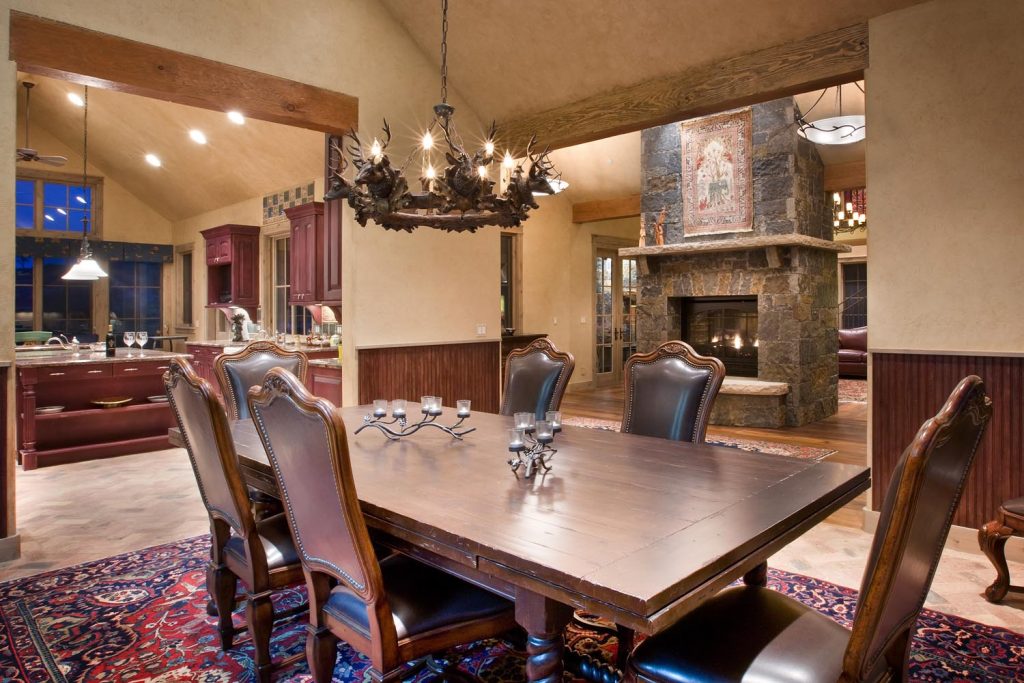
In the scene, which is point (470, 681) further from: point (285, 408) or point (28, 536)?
point (28, 536)

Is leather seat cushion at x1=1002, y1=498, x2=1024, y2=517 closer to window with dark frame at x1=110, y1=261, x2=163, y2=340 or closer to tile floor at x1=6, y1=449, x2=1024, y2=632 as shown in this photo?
tile floor at x1=6, y1=449, x2=1024, y2=632

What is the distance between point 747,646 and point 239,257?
828cm

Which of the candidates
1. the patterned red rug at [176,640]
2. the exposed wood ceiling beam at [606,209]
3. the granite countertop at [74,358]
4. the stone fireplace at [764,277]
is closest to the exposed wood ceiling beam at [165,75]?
the granite countertop at [74,358]

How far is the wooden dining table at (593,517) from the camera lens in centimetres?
125

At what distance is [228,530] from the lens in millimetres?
2150

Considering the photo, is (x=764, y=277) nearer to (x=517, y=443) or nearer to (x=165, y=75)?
(x=517, y=443)

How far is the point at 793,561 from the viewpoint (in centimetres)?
302

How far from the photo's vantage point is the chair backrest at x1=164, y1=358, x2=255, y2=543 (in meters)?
1.85

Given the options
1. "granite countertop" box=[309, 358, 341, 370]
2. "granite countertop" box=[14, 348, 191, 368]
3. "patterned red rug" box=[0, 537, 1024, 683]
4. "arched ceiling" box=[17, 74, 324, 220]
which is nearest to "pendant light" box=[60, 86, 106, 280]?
"arched ceiling" box=[17, 74, 324, 220]

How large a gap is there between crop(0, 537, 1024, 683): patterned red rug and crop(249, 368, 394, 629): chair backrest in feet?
2.50

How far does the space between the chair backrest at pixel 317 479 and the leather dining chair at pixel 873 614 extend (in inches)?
26.9

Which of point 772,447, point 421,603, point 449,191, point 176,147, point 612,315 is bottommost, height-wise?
point 772,447

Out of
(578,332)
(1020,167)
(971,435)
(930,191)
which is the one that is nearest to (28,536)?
(971,435)

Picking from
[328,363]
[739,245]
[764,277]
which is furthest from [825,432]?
[328,363]
